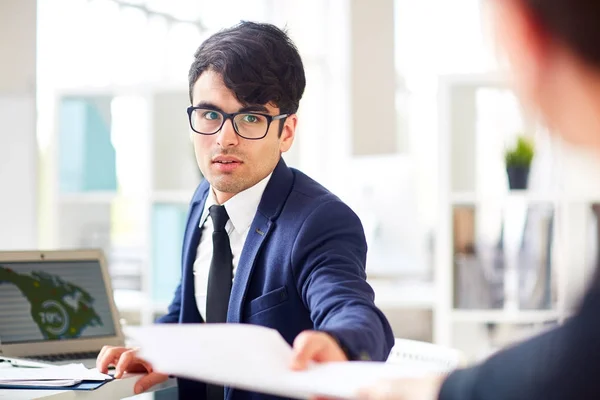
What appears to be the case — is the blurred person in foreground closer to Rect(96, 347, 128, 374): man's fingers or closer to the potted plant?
Rect(96, 347, 128, 374): man's fingers

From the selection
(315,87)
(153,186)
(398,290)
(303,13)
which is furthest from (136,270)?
(303,13)

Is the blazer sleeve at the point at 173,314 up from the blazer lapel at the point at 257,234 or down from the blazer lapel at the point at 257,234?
down

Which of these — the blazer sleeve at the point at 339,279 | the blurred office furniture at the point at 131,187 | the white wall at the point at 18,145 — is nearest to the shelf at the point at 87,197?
the blurred office furniture at the point at 131,187

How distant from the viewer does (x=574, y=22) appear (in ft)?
1.81

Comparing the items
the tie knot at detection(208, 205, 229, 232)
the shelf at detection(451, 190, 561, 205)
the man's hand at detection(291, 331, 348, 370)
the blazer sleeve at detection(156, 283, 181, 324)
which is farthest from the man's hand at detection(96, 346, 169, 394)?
the shelf at detection(451, 190, 561, 205)

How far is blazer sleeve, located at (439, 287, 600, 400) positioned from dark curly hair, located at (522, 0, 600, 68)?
162 mm

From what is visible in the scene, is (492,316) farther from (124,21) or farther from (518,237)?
(124,21)

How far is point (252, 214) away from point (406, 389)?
1353 mm

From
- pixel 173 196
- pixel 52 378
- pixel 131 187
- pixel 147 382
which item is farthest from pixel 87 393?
pixel 131 187

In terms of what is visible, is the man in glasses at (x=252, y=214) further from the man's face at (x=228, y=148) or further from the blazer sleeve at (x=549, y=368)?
the blazer sleeve at (x=549, y=368)

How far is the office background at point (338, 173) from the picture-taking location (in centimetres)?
415

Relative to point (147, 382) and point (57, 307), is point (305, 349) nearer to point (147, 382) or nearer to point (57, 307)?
point (147, 382)

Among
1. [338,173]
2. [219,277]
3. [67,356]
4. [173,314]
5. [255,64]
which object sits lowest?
[67,356]

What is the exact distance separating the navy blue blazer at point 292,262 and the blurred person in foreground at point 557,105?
3.03 ft
